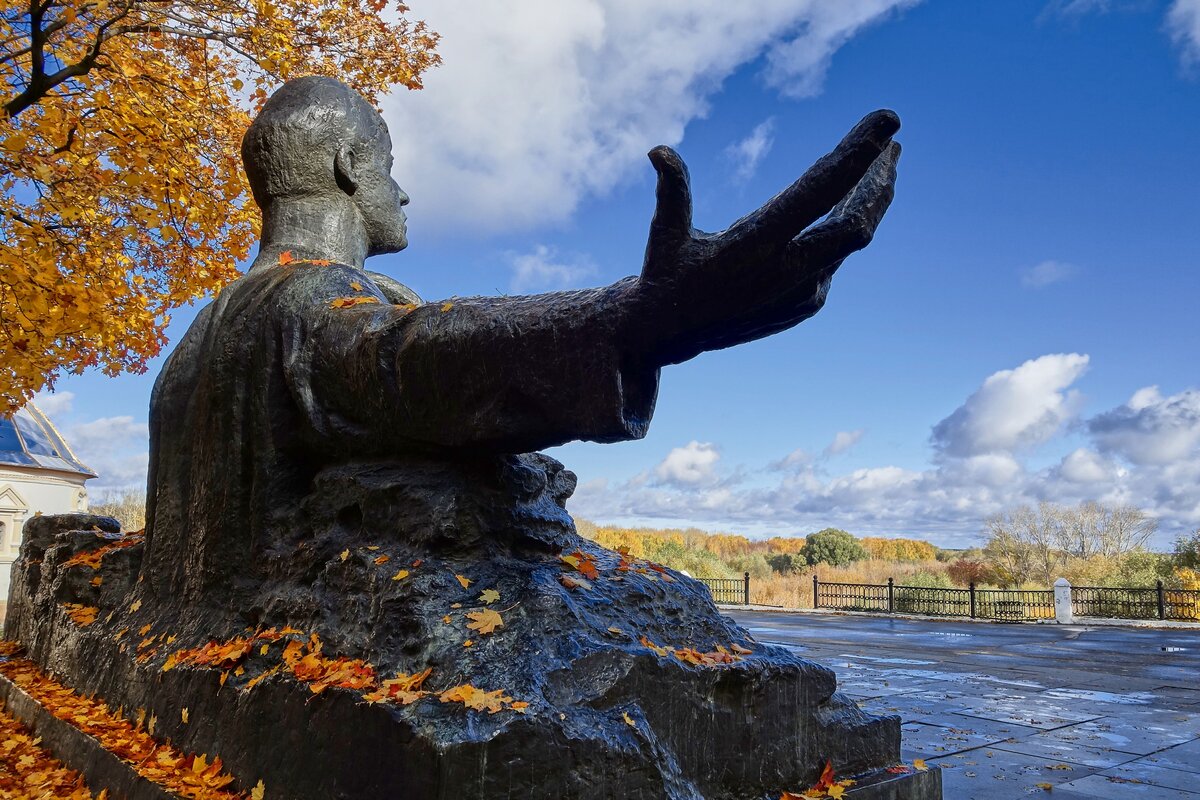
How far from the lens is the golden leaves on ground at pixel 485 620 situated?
8.16ft

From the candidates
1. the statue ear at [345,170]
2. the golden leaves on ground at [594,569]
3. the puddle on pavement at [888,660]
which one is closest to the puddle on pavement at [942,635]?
the puddle on pavement at [888,660]

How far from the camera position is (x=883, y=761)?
321 cm

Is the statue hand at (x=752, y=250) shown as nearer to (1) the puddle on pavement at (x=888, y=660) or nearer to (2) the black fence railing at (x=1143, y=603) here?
(1) the puddle on pavement at (x=888, y=660)

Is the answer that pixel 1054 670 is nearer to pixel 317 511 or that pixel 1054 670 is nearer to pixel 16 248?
pixel 317 511

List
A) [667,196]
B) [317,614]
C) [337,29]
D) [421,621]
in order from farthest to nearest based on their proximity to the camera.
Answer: [337,29]
[317,614]
[421,621]
[667,196]

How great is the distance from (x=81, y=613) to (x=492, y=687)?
334 centimetres

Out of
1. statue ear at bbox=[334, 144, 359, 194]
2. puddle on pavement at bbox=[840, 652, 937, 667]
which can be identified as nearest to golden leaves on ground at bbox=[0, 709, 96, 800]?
statue ear at bbox=[334, 144, 359, 194]

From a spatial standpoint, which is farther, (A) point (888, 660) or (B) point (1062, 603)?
(B) point (1062, 603)

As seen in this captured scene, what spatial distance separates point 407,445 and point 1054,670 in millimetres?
8886

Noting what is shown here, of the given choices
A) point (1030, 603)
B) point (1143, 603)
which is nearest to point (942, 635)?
point (1030, 603)

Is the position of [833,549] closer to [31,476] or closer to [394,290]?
[31,476]

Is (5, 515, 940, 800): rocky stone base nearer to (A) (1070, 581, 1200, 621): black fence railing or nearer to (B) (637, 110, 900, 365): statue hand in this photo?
(B) (637, 110, 900, 365): statue hand

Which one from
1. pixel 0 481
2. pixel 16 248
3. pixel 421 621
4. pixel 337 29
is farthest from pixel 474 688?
pixel 0 481

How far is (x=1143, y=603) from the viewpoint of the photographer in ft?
65.8
